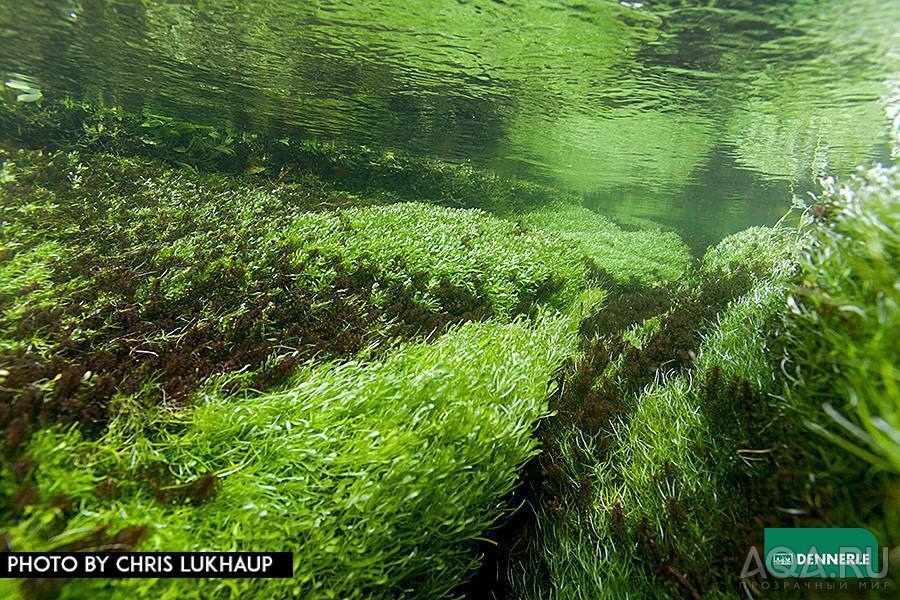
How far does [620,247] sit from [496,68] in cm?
734

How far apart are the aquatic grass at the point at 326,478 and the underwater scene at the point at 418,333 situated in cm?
2

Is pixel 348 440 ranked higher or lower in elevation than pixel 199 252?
lower

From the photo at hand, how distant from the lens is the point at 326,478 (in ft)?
7.07

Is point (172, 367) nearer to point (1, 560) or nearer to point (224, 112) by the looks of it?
point (1, 560)

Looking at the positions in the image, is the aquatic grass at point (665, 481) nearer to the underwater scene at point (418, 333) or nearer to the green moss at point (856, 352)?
the underwater scene at point (418, 333)

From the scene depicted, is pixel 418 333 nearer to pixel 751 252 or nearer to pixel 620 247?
pixel 751 252

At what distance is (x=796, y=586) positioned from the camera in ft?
5.37

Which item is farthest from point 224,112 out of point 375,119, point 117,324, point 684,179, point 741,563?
point 684,179

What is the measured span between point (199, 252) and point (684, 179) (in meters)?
24.2

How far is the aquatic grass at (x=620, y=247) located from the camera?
9.95 metres

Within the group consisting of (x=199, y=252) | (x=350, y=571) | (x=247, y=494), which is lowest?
(x=350, y=571)

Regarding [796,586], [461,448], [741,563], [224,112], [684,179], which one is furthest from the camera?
[684,179]

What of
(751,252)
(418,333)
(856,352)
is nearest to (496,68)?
(418,333)

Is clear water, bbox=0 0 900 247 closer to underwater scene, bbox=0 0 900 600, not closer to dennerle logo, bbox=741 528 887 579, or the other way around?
underwater scene, bbox=0 0 900 600
